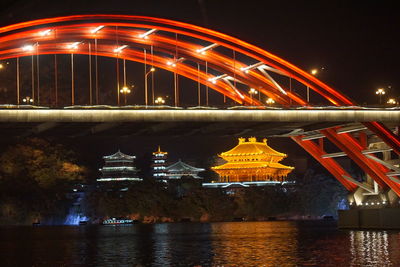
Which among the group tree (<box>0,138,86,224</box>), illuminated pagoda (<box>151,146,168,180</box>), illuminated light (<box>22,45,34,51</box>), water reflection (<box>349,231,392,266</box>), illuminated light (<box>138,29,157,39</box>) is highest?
illuminated light (<box>138,29,157,39</box>)

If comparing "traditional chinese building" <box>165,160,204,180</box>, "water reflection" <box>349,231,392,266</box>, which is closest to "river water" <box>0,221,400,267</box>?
"water reflection" <box>349,231,392,266</box>

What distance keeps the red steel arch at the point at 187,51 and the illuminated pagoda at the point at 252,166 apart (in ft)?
185

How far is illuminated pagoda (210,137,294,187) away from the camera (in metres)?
119

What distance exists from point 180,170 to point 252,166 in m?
15.2

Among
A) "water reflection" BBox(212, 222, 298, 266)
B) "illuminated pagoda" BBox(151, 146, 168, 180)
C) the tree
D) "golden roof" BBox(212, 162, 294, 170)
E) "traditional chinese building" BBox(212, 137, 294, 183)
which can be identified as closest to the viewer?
"water reflection" BBox(212, 222, 298, 266)

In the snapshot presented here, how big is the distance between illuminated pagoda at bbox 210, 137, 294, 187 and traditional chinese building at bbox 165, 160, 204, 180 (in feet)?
28.9

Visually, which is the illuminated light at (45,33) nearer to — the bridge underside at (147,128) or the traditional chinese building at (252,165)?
the bridge underside at (147,128)

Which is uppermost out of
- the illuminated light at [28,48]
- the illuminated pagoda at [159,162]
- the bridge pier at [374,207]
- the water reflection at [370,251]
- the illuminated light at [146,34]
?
the illuminated light at [146,34]

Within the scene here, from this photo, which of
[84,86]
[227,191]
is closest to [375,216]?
[84,86]

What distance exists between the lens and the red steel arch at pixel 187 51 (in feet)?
161

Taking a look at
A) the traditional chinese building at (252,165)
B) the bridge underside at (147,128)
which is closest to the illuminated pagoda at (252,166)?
the traditional chinese building at (252,165)

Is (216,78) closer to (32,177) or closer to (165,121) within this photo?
(165,121)

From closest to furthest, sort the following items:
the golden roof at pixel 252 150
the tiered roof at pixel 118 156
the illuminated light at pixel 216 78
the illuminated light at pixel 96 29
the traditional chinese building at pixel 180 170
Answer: the illuminated light at pixel 96 29
the illuminated light at pixel 216 78
the tiered roof at pixel 118 156
the golden roof at pixel 252 150
the traditional chinese building at pixel 180 170

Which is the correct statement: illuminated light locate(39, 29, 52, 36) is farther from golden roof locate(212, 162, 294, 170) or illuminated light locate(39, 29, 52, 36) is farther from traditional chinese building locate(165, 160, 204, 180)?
traditional chinese building locate(165, 160, 204, 180)
